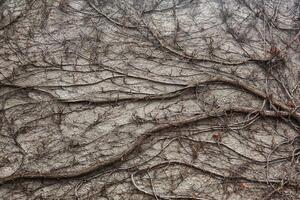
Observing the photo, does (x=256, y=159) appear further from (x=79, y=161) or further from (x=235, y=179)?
(x=79, y=161)

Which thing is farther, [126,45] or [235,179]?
[126,45]

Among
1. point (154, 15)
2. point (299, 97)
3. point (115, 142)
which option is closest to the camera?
point (115, 142)

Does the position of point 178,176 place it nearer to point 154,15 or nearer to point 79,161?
point 79,161

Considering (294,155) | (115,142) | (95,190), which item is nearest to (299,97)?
(294,155)

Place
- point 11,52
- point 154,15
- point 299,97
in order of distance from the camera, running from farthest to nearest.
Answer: point 154,15
point 11,52
point 299,97

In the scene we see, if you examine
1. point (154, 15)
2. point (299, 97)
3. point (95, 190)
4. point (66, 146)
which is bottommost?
point (95, 190)

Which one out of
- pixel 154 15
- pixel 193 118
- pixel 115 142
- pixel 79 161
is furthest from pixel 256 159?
pixel 154 15

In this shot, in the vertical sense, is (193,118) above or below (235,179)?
above
